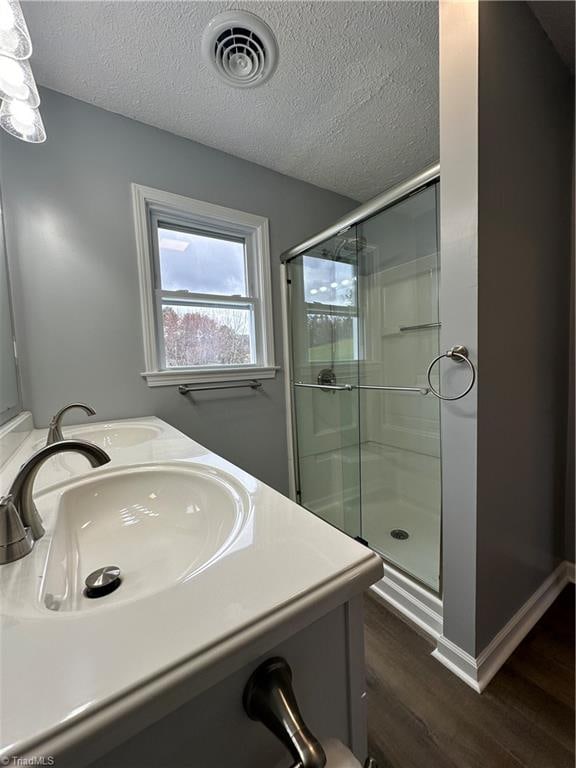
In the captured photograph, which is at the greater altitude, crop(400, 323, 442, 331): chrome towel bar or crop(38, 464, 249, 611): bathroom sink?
crop(400, 323, 442, 331): chrome towel bar

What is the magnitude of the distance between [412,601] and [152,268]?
201 cm

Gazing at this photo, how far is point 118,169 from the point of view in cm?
149

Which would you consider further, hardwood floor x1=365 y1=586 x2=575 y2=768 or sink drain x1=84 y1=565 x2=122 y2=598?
hardwood floor x1=365 y1=586 x2=575 y2=768

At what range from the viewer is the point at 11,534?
45 cm

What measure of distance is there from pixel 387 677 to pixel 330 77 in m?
2.33

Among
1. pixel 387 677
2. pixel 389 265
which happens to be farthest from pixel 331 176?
pixel 387 677

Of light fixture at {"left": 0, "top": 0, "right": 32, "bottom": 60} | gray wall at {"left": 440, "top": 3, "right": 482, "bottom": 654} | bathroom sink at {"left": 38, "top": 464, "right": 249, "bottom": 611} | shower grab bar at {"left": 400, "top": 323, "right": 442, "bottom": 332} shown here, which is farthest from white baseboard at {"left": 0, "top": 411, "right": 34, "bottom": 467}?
shower grab bar at {"left": 400, "top": 323, "right": 442, "bottom": 332}

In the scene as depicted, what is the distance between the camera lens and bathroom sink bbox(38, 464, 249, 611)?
52 cm

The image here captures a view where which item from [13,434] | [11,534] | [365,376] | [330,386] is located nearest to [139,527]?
[11,534]

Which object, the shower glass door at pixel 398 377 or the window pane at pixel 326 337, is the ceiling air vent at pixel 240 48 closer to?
the shower glass door at pixel 398 377

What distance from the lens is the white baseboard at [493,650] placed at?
100 cm

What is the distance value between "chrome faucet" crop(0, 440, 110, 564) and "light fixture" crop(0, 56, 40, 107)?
0.97 meters

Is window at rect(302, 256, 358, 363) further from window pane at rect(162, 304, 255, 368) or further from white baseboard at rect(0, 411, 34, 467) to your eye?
white baseboard at rect(0, 411, 34, 467)

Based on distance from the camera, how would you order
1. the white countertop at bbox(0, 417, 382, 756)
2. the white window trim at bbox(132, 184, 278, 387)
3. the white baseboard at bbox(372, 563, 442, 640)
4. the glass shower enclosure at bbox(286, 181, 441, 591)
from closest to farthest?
the white countertop at bbox(0, 417, 382, 756), the white baseboard at bbox(372, 563, 442, 640), the white window trim at bbox(132, 184, 278, 387), the glass shower enclosure at bbox(286, 181, 441, 591)
